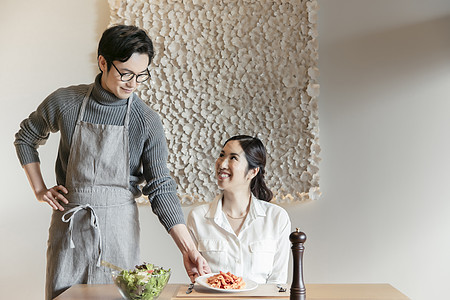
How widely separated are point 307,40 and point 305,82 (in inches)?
9.9

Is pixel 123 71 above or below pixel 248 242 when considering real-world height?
above

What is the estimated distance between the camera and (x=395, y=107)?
3291mm

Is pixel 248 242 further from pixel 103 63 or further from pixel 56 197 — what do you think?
pixel 103 63

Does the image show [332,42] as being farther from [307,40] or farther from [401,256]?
[401,256]

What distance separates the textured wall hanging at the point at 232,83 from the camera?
3.29 m

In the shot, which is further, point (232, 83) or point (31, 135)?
point (232, 83)

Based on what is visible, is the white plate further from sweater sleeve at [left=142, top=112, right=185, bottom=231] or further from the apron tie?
the apron tie

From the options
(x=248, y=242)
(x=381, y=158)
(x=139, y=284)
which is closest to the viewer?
(x=139, y=284)

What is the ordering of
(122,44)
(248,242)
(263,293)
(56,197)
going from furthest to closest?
(248,242)
(56,197)
(122,44)
(263,293)

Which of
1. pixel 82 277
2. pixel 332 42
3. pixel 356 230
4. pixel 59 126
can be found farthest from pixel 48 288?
pixel 332 42

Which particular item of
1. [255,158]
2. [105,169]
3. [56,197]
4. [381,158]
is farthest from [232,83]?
[56,197]

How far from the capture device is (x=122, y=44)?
199cm

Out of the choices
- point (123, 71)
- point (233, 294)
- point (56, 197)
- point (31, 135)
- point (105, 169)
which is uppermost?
point (123, 71)

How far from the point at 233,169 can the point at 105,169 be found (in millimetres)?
668
